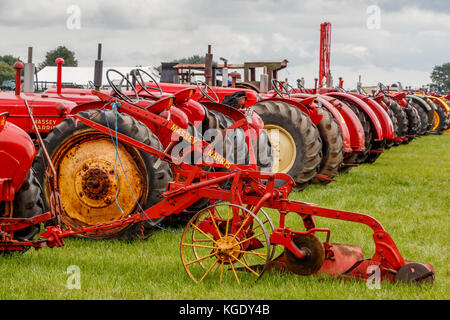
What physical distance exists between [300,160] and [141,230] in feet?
12.5

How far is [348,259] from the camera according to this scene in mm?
4277

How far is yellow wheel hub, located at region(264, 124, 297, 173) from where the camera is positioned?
8609 mm

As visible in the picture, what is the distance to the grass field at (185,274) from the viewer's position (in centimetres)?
388

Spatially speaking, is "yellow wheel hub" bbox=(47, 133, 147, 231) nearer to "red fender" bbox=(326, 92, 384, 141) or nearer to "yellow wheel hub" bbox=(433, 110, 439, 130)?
"red fender" bbox=(326, 92, 384, 141)

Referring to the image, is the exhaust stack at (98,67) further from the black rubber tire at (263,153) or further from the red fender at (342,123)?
the red fender at (342,123)

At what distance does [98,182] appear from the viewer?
537 centimetres

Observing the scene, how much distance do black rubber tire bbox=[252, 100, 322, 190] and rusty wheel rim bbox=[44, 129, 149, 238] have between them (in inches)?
134

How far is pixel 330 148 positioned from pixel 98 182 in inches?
181

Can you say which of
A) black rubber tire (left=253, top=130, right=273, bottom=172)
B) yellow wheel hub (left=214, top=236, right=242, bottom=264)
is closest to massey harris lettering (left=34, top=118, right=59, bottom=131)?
black rubber tire (left=253, top=130, right=273, bottom=172)

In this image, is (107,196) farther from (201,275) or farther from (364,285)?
(364,285)

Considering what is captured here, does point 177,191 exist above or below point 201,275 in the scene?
above

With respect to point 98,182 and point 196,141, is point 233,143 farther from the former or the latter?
point 98,182

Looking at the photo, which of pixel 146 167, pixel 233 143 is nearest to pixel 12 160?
pixel 146 167

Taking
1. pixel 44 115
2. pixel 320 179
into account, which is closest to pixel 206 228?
pixel 44 115
